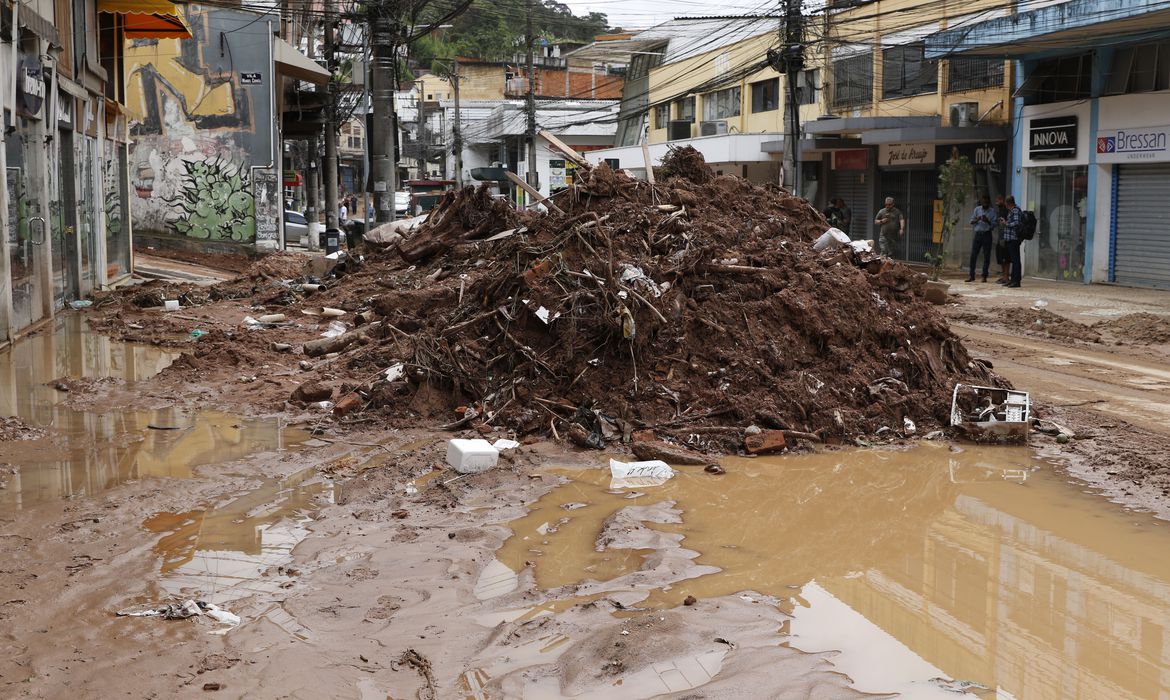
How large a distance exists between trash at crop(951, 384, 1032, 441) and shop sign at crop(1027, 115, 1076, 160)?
15.4 meters

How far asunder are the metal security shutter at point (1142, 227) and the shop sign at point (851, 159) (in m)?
11.9

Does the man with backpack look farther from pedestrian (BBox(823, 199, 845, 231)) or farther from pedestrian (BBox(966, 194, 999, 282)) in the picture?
pedestrian (BBox(823, 199, 845, 231))

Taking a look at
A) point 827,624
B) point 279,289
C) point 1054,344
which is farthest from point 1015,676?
point 279,289

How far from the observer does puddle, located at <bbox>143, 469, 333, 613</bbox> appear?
532 centimetres

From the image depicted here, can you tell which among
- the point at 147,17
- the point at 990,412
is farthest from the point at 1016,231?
the point at 147,17

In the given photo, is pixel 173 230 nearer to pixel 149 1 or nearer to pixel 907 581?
pixel 149 1

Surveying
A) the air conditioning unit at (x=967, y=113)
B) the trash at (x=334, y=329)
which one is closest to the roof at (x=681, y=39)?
the air conditioning unit at (x=967, y=113)

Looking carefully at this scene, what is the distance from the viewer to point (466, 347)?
31.7 ft

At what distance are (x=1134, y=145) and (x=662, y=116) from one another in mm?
30952

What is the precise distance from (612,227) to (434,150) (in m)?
67.5

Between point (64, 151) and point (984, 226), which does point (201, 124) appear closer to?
point (64, 151)

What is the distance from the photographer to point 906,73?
30.0m

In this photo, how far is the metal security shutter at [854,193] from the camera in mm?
32781

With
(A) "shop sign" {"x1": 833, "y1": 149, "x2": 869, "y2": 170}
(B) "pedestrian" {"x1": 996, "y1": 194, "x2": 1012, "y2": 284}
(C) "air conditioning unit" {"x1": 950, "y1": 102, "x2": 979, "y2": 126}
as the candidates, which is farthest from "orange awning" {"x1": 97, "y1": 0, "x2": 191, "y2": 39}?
(A) "shop sign" {"x1": 833, "y1": 149, "x2": 869, "y2": 170}
